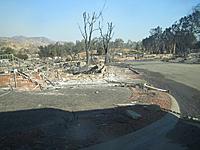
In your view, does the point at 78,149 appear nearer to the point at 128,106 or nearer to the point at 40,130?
the point at 40,130

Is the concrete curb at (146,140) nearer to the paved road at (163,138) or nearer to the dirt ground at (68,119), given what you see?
the paved road at (163,138)

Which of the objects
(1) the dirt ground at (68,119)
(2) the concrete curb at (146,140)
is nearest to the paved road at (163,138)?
(2) the concrete curb at (146,140)

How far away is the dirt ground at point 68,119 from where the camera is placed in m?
9.85

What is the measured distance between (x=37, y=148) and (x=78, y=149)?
3.74 feet

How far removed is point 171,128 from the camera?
488 inches

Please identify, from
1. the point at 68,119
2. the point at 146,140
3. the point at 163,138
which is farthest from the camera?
the point at 68,119

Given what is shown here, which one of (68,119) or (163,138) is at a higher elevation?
(68,119)

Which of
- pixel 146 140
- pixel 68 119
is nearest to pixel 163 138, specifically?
pixel 146 140

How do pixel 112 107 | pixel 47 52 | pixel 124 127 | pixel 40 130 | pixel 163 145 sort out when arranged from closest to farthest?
pixel 163 145 < pixel 40 130 < pixel 124 127 < pixel 112 107 < pixel 47 52

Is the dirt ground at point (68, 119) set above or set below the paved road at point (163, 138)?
above

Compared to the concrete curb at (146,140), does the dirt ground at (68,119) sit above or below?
above

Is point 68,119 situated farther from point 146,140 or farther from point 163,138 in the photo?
point 163,138

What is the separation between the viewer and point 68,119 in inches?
495

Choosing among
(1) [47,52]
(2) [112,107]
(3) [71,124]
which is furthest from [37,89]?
(1) [47,52]
